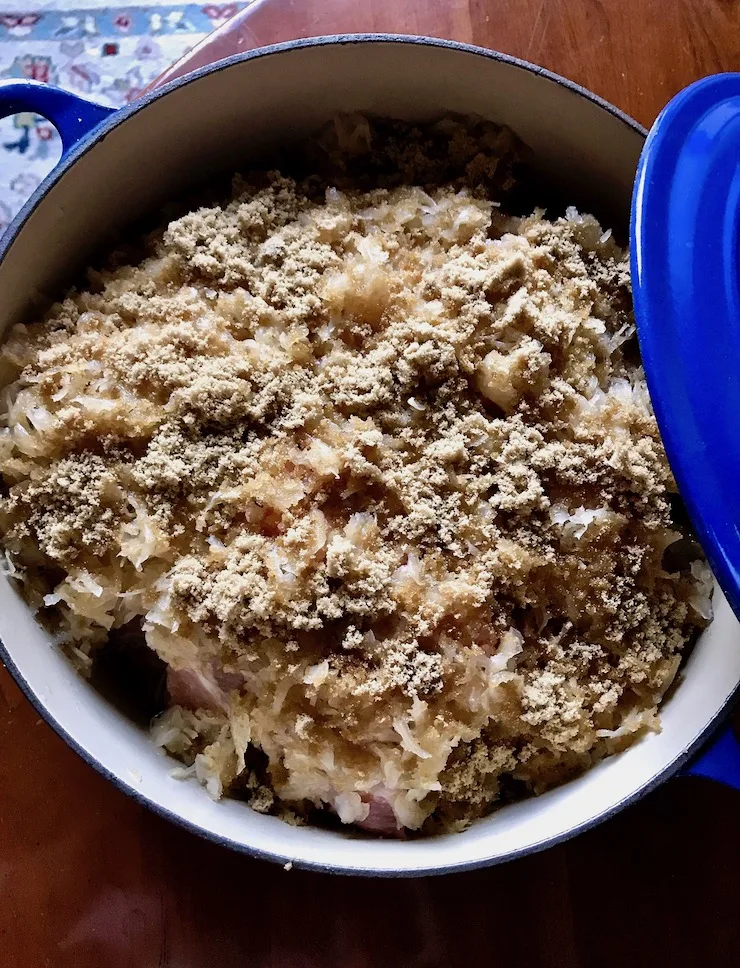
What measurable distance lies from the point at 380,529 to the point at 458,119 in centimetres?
50

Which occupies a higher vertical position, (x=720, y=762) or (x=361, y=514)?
(x=361, y=514)

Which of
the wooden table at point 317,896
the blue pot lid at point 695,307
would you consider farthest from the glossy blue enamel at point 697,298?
the wooden table at point 317,896

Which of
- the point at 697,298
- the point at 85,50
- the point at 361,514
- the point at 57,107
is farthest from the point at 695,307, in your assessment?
the point at 85,50

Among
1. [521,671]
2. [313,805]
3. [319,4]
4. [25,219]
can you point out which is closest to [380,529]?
[521,671]

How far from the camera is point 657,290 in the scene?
792 millimetres

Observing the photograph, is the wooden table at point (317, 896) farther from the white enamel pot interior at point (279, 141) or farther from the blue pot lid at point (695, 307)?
the blue pot lid at point (695, 307)

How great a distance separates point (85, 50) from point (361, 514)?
111cm

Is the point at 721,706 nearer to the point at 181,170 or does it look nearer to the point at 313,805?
the point at 313,805

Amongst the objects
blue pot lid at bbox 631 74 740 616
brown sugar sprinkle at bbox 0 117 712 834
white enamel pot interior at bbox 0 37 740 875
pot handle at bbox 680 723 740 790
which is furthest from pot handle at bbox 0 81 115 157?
pot handle at bbox 680 723 740 790

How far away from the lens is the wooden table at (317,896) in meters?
1.02

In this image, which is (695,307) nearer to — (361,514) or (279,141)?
(361,514)

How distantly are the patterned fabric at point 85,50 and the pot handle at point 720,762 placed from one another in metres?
1.33

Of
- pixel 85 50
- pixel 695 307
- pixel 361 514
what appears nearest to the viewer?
pixel 695 307

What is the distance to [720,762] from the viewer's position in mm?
852
